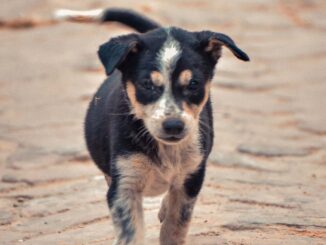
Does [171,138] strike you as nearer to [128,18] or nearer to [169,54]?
[169,54]

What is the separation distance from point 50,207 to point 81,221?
0.36 meters

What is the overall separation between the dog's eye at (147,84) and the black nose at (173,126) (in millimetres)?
224

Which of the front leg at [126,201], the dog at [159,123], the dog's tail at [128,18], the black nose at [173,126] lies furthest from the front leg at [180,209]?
the dog's tail at [128,18]

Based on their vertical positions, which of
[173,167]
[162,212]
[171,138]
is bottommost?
[162,212]

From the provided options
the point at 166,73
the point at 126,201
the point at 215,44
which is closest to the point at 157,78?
the point at 166,73

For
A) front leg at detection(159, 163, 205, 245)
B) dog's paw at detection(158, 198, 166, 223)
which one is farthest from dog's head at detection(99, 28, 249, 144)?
dog's paw at detection(158, 198, 166, 223)

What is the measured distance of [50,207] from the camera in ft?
20.3

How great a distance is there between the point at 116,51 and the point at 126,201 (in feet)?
2.55

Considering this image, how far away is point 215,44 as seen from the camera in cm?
523

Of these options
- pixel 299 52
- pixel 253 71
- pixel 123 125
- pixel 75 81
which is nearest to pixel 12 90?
pixel 75 81

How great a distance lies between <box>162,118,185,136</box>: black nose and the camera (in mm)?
4836

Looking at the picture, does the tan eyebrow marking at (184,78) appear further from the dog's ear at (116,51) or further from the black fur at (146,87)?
the dog's ear at (116,51)

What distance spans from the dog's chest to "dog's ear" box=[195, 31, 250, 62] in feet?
1.77

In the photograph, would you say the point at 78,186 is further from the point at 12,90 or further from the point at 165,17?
the point at 165,17
